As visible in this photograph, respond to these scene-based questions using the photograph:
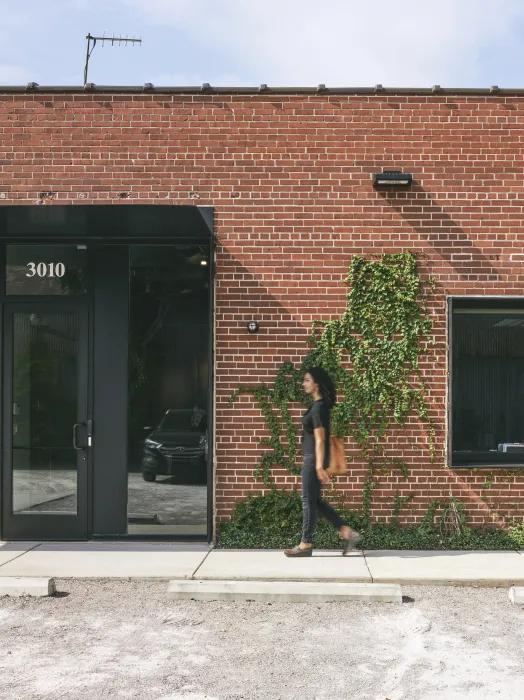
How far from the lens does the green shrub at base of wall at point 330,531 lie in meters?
8.79

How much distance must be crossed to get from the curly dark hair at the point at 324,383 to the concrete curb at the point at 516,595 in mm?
2449

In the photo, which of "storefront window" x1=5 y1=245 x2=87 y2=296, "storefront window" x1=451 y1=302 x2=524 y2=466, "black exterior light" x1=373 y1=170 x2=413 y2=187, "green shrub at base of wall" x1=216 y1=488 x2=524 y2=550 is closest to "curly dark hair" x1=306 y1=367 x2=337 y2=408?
"green shrub at base of wall" x1=216 y1=488 x2=524 y2=550

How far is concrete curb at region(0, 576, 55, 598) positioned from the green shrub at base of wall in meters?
2.26

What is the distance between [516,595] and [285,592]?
1.96 meters

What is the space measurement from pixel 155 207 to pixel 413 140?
318cm

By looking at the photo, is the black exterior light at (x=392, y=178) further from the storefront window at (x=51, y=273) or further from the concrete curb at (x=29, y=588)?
the concrete curb at (x=29, y=588)

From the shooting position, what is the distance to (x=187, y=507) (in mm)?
9203

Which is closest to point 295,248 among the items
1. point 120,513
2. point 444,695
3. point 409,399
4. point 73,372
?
point 409,399

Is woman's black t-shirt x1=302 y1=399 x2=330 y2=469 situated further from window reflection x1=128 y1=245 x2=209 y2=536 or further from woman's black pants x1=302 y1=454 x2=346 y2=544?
window reflection x1=128 y1=245 x2=209 y2=536

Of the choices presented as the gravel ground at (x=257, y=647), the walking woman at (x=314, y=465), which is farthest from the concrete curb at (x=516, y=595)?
the walking woman at (x=314, y=465)

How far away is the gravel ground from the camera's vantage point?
4.90 metres

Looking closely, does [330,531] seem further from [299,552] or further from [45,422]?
Result: [45,422]

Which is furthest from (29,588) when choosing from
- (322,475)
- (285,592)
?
(322,475)

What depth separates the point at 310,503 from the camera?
8211 millimetres
